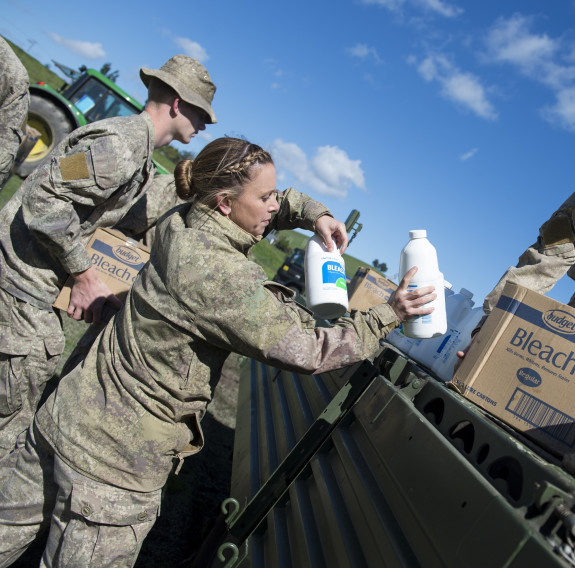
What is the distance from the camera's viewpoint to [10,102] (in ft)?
10.1

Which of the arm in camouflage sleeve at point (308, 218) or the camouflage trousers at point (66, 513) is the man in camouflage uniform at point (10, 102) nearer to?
the arm in camouflage sleeve at point (308, 218)

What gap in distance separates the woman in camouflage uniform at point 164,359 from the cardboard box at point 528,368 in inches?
10.0

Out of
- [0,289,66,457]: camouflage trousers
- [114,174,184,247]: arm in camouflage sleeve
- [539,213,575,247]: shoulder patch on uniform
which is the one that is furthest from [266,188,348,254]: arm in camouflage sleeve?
[0,289,66,457]: camouflage trousers

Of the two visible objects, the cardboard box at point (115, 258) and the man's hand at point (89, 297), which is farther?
the cardboard box at point (115, 258)

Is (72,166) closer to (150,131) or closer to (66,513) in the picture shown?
(150,131)

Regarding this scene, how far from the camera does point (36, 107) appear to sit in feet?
30.9

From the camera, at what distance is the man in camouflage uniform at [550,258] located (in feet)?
7.95

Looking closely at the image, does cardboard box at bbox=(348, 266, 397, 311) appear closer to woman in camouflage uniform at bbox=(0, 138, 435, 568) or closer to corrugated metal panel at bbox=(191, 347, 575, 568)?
corrugated metal panel at bbox=(191, 347, 575, 568)

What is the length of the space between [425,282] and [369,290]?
2.92 m

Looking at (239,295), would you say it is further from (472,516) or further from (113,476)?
(472,516)

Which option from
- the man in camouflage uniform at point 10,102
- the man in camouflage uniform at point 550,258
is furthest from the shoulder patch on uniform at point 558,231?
the man in camouflage uniform at point 10,102

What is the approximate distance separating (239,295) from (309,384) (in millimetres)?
1245

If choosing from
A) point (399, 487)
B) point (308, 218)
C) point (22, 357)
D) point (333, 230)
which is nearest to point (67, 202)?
point (22, 357)

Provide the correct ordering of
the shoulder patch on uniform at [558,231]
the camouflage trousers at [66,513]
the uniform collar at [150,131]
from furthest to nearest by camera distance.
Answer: the uniform collar at [150,131] < the shoulder patch on uniform at [558,231] < the camouflage trousers at [66,513]
